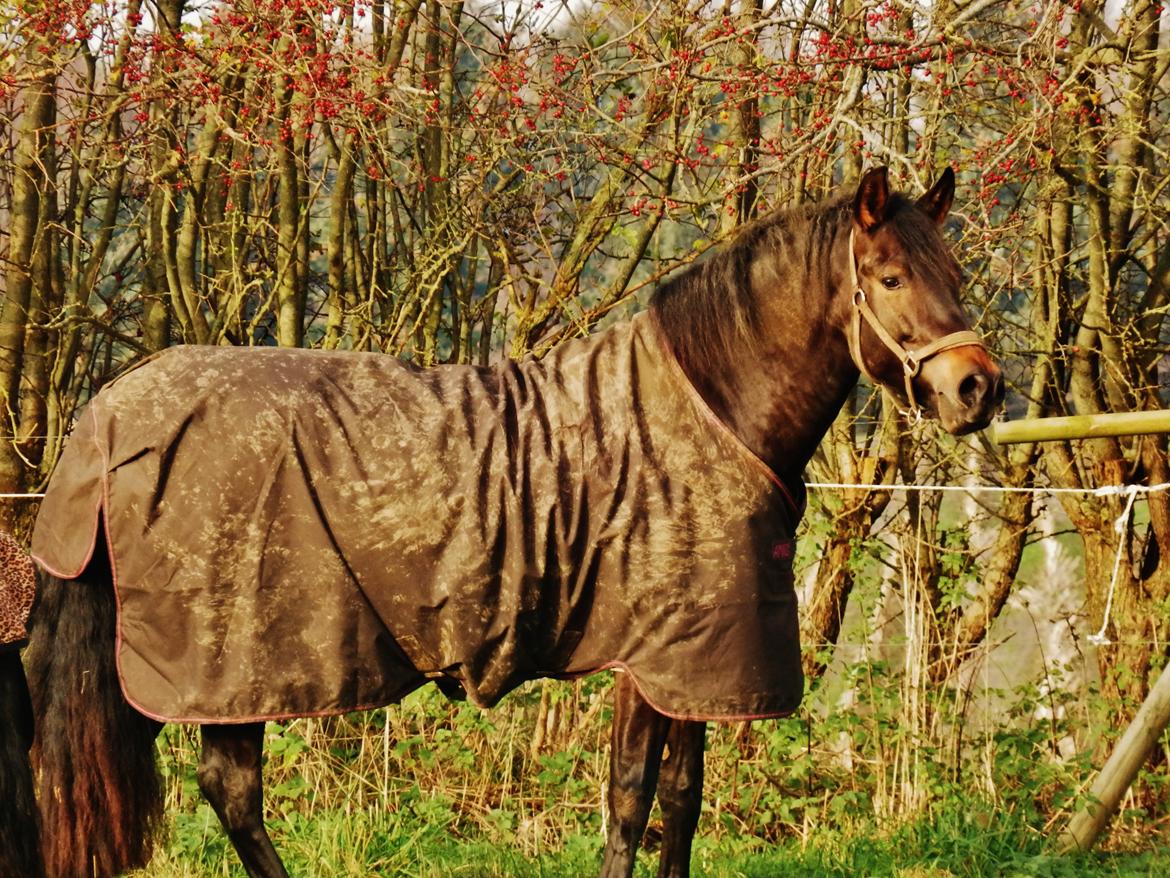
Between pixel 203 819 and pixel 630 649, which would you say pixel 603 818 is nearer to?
pixel 203 819

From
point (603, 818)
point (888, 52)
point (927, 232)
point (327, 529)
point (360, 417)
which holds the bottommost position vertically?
point (603, 818)

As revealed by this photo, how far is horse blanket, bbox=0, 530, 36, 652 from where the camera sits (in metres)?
2.67

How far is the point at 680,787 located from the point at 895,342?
1.46 metres

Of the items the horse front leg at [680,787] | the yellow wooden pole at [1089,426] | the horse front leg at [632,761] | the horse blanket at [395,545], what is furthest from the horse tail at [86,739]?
the yellow wooden pole at [1089,426]

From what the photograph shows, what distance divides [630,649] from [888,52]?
2.97 meters

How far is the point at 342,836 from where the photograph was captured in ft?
15.5

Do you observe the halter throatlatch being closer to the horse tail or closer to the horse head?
the horse head

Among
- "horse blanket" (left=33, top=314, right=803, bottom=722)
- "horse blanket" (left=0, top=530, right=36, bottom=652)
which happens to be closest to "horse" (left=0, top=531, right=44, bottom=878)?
"horse blanket" (left=0, top=530, right=36, bottom=652)

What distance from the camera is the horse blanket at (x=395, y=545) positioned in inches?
140

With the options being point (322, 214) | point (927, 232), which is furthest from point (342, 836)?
point (322, 214)

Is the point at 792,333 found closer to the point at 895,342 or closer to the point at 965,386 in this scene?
the point at 895,342

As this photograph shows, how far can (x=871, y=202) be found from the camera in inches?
146

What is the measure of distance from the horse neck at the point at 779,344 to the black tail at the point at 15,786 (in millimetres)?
1932

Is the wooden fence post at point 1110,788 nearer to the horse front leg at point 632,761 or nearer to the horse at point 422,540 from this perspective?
the horse at point 422,540
